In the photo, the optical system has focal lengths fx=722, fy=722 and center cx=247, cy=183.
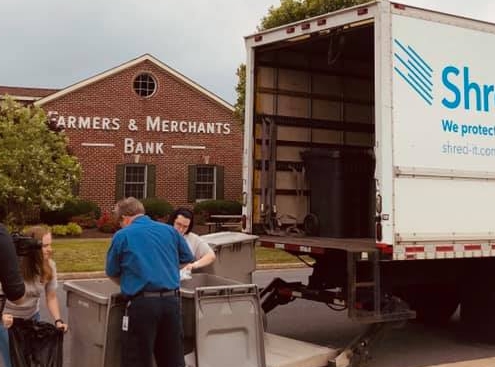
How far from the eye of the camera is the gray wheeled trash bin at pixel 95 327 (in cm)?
507

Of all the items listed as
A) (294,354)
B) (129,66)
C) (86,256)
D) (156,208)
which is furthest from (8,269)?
(129,66)

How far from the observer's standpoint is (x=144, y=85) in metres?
28.3

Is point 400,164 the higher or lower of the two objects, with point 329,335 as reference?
higher

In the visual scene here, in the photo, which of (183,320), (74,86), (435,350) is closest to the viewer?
(183,320)

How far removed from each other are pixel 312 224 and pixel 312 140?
3.74 ft

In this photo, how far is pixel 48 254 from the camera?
207 inches

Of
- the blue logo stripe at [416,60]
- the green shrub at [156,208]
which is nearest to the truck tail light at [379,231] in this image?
the blue logo stripe at [416,60]

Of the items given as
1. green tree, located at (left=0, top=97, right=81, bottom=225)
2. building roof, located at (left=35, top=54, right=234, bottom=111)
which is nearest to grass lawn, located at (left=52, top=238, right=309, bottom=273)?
green tree, located at (left=0, top=97, right=81, bottom=225)

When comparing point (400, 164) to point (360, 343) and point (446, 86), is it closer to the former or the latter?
point (446, 86)

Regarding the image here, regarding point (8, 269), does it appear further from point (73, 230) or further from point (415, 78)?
point (73, 230)

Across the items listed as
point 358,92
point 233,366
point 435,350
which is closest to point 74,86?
point 358,92

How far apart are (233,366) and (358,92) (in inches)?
201

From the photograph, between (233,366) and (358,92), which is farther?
(358,92)

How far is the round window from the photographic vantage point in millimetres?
28123
